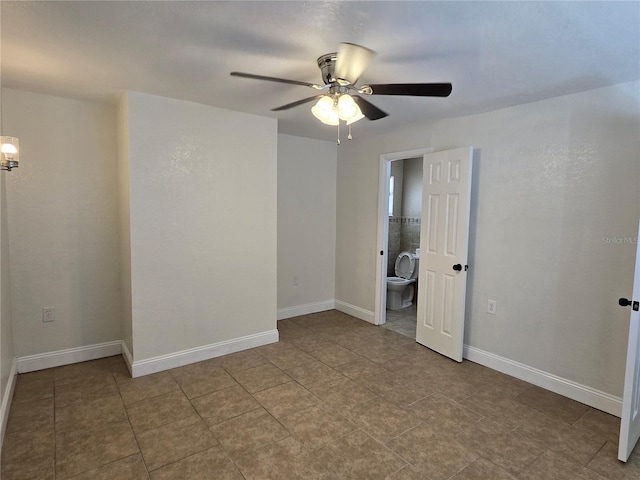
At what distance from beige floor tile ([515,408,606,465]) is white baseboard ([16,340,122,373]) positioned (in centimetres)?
348

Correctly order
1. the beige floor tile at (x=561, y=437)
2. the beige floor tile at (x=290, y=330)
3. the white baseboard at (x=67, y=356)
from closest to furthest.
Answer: the beige floor tile at (x=561, y=437) → the white baseboard at (x=67, y=356) → the beige floor tile at (x=290, y=330)

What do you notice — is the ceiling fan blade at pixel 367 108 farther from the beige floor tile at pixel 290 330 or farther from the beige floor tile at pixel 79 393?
the beige floor tile at pixel 79 393

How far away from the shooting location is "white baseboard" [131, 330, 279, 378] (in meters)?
2.98

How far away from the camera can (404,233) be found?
5.74 meters

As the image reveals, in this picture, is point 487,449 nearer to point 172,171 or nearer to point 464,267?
point 464,267

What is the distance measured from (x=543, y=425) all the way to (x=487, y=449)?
55cm

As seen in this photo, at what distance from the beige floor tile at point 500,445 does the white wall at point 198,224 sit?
213 cm

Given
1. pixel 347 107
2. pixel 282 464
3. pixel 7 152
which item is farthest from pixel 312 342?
pixel 7 152

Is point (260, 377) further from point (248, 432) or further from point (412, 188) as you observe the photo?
point (412, 188)

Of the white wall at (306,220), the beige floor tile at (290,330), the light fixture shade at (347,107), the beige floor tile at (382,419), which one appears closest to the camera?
the light fixture shade at (347,107)

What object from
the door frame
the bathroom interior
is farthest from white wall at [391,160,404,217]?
the door frame

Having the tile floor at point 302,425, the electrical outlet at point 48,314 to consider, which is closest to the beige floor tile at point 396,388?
the tile floor at point 302,425

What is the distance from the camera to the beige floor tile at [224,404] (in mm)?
2412

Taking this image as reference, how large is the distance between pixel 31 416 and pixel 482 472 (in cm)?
289
